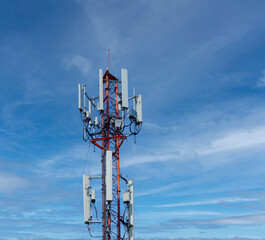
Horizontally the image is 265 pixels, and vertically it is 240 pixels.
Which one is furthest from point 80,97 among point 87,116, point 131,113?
point 131,113

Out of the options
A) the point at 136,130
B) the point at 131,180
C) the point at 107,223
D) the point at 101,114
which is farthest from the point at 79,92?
the point at 107,223

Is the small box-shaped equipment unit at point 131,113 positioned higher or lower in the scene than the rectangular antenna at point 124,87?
lower

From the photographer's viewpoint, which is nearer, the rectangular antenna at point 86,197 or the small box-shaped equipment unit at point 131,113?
the rectangular antenna at point 86,197

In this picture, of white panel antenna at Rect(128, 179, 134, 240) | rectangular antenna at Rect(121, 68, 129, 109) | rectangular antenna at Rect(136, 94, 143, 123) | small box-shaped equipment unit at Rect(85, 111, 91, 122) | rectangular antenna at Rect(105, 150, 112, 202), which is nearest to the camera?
rectangular antenna at Rect(105, 150, 112, 202)

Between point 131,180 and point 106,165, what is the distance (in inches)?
211

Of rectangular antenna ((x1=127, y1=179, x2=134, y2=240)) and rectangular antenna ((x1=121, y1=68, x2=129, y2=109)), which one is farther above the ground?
rectangular antenna ((x1=121, y1=68, x2=129, y2=109))

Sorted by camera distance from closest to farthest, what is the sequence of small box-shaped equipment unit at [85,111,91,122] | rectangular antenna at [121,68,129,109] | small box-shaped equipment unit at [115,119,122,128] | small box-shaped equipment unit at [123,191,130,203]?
small box-shaped equipment unit at [123,191,130,203]
rectangular antenna at [121,68,129,109]
small box-shaped equipment unit at [115,119,122,128]
small box-shaped equipment unit at [85,111,91,122]

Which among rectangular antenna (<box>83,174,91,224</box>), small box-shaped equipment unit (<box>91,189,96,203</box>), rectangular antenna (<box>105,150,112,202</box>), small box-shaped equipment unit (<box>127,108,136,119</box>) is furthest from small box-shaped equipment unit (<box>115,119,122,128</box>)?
small box-shaped equipment unit (<box>91,189,96,203</box>)

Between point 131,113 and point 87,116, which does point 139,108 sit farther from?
point 87,116

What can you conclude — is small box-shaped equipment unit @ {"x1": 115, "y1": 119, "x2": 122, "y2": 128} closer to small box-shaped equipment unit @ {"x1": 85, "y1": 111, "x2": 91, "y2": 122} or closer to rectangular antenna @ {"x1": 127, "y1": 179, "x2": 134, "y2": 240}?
small box-shaped equipment unit @ {"x1": 85, "y1": 111, "x2": 91, "y2": 122}

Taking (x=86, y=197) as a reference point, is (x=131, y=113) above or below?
above

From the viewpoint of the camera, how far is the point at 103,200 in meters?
46.0

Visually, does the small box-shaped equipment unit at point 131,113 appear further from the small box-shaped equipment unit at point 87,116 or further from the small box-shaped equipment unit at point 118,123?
the small box-shaped equipment unit at point 87,116

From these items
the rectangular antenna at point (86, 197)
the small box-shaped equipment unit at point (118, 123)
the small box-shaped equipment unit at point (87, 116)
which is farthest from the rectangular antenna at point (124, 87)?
the rectangular antenna at point (86, 197)
